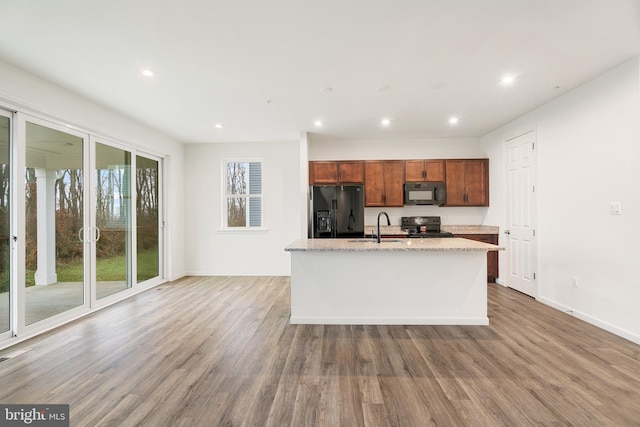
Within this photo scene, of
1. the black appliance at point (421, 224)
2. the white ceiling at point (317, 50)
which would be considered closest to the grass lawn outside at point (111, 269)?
the white ceiling at point (317, 50)

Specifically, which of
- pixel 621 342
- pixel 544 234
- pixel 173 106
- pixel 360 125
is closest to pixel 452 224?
pixel 544 234

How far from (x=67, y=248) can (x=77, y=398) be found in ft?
7.10

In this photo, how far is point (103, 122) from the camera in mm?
3715

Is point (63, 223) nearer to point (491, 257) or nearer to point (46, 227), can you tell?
point (46, 227)

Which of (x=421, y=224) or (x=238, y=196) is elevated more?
(x=238, y=196)

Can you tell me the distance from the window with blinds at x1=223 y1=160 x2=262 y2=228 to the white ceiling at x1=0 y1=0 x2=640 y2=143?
6.09ft

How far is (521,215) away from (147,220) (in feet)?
19.8

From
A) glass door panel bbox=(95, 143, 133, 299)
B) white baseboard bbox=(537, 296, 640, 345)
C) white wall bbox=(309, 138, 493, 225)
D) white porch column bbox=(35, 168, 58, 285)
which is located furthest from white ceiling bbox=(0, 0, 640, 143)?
white baseboard bbox=(537, 296, 640, 345)

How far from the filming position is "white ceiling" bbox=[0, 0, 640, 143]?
197cm

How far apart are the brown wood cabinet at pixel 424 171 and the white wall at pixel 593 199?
155 cm

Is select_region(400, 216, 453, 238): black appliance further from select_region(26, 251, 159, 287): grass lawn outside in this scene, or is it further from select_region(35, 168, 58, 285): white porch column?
select_region(35, 168, 58, 285): white porch column

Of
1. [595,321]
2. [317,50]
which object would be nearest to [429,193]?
[595,321]

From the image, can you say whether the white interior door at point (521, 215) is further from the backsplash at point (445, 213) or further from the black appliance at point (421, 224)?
the black appliance at point (421, 224)

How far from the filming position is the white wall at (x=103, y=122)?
8.87 feet
